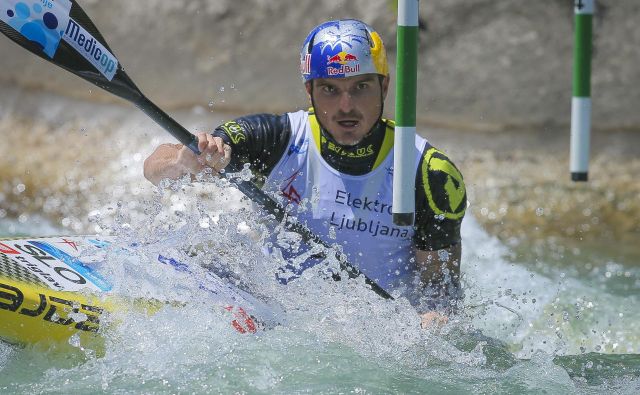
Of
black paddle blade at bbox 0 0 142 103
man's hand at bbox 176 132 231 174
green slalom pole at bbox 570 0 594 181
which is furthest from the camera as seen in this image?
green slalom pole at bbox 570 0 594 181

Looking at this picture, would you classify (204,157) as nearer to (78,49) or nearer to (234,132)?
(234,132)

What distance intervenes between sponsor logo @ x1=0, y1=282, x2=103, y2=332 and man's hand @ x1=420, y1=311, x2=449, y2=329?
3.92 ft

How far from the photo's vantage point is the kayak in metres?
3.16

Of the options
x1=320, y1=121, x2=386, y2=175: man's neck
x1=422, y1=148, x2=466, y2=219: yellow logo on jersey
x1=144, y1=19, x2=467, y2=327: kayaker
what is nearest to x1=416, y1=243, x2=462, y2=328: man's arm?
x1=144, y1=19, x2=467, y2=327: kayaker

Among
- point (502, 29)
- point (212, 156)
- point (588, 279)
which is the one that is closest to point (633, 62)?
point (502, 29)

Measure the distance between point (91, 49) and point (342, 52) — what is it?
3.00 feet

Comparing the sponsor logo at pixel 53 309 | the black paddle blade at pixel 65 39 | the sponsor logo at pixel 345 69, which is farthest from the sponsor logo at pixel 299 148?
the sponsor logo at pixel 53 309

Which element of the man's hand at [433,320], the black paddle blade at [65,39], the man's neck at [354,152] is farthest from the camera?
the man's neck at [354,152]

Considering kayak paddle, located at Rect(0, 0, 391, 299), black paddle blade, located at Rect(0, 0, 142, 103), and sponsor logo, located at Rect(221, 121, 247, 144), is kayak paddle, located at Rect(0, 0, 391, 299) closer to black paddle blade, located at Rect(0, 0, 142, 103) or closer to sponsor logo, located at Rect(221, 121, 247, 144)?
black paddle blade, located at Rect(0, 0, 142, 103)

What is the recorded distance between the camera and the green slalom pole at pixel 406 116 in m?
3.46

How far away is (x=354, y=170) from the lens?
3936mm

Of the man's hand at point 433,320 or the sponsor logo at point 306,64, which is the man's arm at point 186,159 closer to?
the sponsor logo at point 306,64

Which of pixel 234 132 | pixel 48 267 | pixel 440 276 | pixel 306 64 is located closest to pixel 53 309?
pixel 48 267

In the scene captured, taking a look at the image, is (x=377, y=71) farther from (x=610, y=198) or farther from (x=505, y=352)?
(x=610, y=198)
